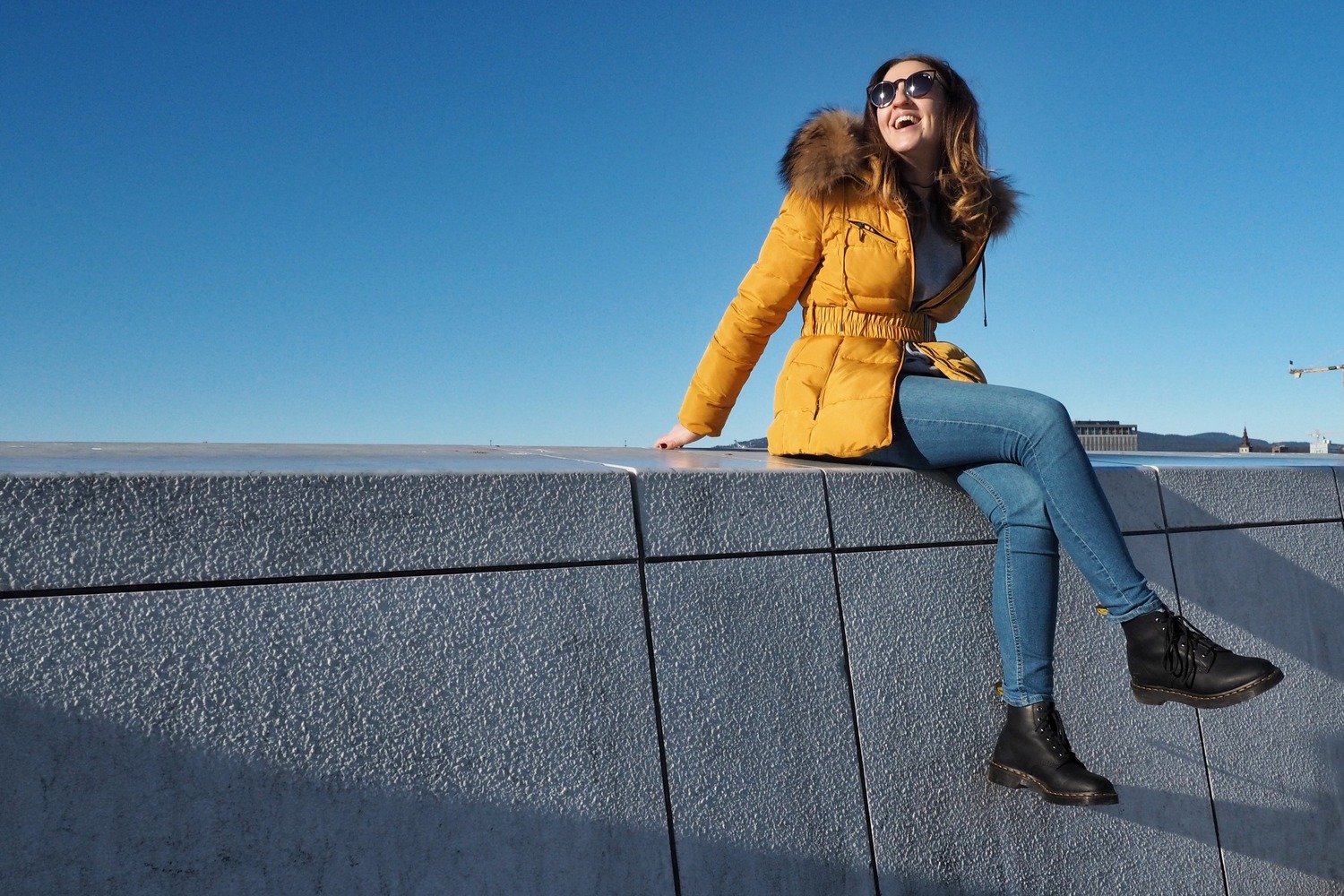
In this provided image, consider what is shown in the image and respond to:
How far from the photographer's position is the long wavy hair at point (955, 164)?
3.41 metres

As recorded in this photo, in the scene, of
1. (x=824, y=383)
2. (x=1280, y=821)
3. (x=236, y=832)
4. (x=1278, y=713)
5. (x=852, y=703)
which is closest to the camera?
(x=236, y=832)

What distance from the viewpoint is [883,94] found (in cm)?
345

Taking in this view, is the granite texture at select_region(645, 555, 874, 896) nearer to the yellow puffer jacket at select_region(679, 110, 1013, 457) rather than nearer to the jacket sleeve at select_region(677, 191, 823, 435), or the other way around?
the yellow puffer jacket at select_region(679, 110, 1013, 457)

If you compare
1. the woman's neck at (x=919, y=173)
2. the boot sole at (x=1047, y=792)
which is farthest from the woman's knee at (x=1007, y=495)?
the woman's neck at (x=919, y=173)

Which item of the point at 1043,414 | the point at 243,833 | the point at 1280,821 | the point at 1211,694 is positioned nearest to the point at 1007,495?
the point at 1043,414

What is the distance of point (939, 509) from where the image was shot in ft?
9.87

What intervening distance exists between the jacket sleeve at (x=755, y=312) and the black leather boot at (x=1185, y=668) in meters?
1.40

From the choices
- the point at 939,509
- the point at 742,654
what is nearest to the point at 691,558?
the point at 742,654

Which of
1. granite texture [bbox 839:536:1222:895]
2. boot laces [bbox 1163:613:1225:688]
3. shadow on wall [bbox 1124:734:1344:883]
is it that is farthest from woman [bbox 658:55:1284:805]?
shadow on wall [bbox 1124:734:1344:883]

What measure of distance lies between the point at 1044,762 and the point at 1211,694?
452 millimetres

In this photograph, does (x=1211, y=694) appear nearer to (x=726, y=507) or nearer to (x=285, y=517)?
(x=726, y=507)

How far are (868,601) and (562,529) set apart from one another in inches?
36.1

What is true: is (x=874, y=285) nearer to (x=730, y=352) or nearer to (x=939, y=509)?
(x=730, y=352)

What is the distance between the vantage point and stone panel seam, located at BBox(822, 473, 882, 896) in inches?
105
